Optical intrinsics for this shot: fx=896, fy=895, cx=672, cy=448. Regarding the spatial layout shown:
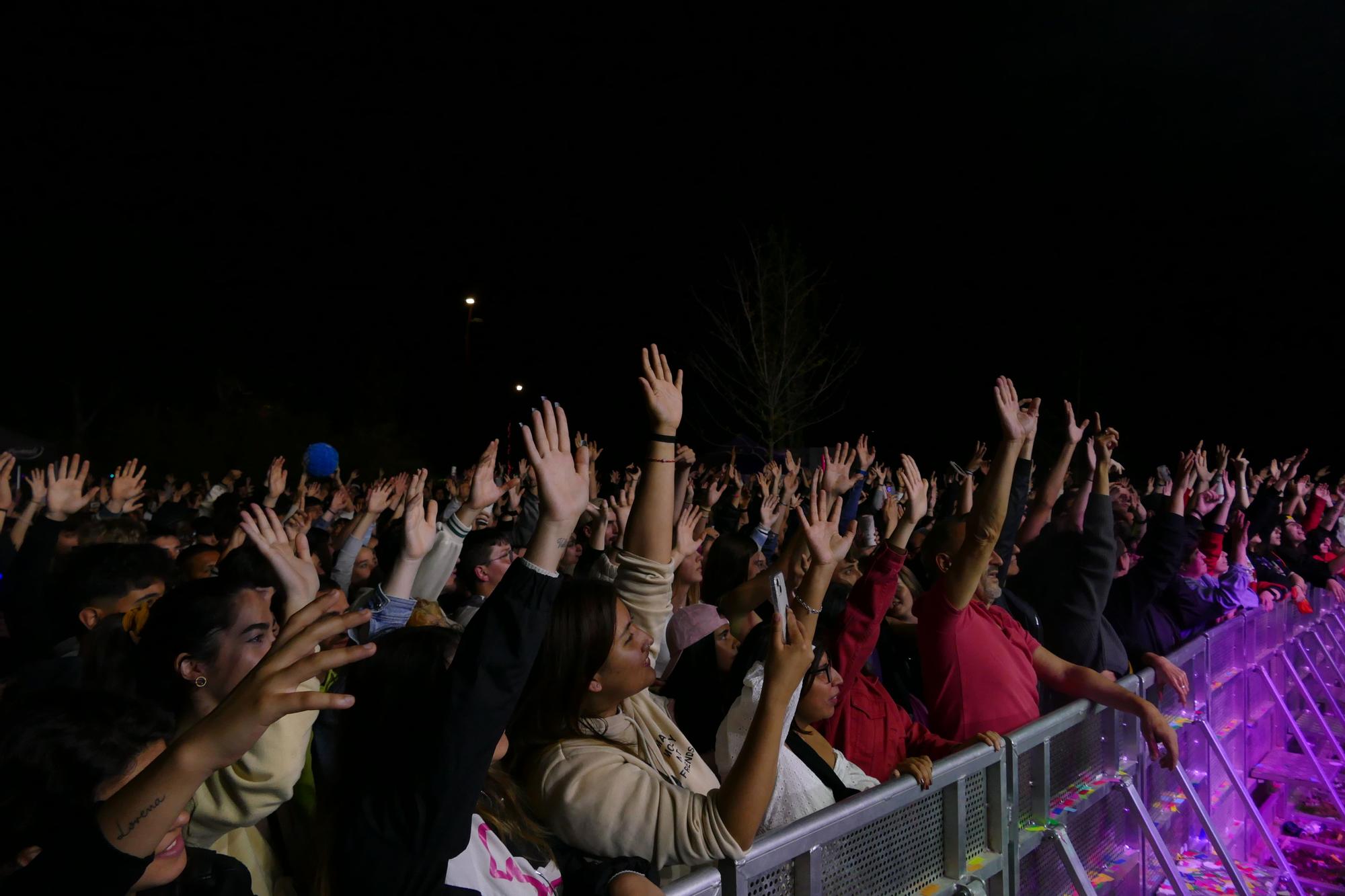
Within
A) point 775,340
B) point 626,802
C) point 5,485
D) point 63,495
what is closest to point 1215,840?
point 626,802

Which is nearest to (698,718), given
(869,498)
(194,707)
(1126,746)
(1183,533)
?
(194,707)

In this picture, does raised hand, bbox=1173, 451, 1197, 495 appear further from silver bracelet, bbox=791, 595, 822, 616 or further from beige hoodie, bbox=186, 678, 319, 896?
beige hoodie, bbox=186, 678, 319, 896

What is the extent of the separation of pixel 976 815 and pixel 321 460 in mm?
18003

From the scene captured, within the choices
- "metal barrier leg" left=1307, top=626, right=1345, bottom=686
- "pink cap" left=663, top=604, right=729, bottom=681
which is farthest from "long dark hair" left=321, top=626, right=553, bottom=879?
"metal barrier leg" left=1307, top=626, right=1345, bottom=686

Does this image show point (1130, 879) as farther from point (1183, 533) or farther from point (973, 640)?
point (1183, 533)

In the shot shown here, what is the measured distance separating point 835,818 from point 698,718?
3.64ft

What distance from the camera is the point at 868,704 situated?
135 inches

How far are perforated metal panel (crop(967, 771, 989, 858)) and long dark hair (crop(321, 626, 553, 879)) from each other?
145cm

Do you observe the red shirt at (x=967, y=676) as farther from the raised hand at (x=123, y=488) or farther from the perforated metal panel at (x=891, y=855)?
the raised hand at (x=123, y=488)

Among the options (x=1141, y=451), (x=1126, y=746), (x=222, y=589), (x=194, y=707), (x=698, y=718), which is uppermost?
(x=222, y=589)

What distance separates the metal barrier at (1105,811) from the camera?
2363mm

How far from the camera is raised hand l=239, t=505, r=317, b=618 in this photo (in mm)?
2678

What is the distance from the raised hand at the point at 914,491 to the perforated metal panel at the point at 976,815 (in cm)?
132

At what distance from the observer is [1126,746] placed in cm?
392
